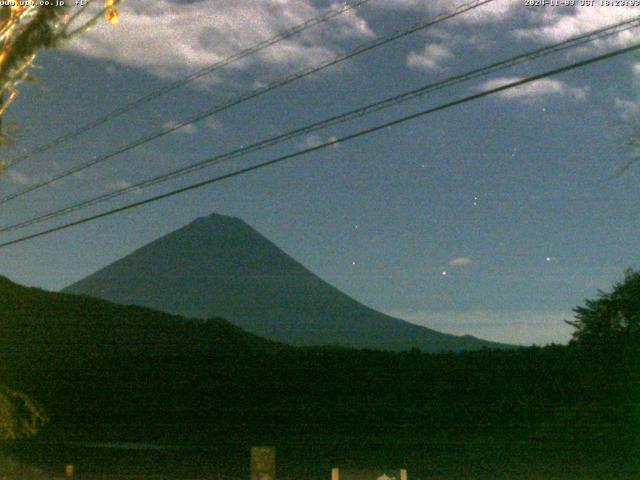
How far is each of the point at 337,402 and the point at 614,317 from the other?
15784mm

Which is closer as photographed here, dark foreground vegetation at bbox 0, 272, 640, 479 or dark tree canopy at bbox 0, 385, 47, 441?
dark tree canopy at bbox 0, 385, 47, 441

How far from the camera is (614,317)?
1200 inches

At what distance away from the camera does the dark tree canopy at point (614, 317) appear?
97.5ft

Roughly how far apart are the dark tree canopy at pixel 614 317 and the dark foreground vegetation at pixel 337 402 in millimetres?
58

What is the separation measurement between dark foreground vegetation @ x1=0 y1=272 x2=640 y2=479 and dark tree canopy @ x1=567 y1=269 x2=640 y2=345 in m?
0.06

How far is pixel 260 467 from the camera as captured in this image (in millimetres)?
8641

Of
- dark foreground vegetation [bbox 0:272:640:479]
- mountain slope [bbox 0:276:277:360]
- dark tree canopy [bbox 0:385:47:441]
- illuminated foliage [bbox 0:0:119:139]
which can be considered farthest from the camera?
mountain slope [bbox 0:276:277:360]

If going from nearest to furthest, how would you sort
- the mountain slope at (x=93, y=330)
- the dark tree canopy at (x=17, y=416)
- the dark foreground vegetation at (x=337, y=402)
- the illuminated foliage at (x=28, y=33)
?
the illuminated foliage at (x=28, y=33), the dark tree canopy at (x=17, y=416), the dark foreground vegetation at (x=337, y=402), the mountain slope at (x=93, y=330)

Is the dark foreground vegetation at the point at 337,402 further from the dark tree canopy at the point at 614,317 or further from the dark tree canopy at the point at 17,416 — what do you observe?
the dark tree canopy at the point at 17,416

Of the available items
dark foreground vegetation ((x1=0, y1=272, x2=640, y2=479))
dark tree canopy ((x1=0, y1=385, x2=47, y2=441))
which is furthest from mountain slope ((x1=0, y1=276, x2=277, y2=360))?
dark tree canopy ((x1=0, y1=385, x2=47, y2=441))

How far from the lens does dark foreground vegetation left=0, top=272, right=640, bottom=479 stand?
26.1 metres

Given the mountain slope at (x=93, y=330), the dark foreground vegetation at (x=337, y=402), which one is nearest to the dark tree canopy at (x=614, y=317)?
the dark foreground vegetation at (x=337, y=402)

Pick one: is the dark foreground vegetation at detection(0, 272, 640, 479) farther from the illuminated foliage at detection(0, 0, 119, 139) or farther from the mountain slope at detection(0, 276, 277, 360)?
the illuminated foliage at detection(0, 0, 119, 139)

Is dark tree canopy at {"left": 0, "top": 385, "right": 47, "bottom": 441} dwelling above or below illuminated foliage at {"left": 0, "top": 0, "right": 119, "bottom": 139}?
below
